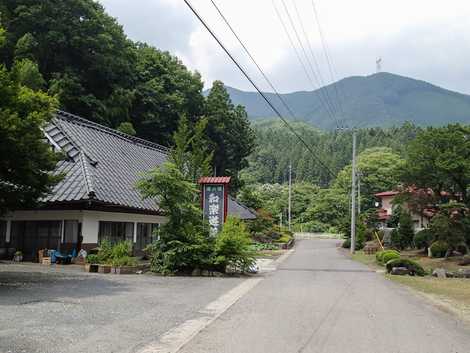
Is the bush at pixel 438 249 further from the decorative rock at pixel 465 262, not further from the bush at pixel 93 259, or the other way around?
the bush at pixel 93 259

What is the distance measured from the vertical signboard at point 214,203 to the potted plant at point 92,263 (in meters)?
4.42

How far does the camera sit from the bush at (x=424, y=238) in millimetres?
28859

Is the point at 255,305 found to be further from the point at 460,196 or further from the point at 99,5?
the point at 99,5

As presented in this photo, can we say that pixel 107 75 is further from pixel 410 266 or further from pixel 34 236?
pixel 410 266

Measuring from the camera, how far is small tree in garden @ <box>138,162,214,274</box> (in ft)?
56.6

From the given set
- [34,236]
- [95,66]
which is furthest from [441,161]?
[95,66]

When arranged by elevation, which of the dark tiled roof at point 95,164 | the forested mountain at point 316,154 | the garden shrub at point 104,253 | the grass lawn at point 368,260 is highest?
the forested mountain at point 316,154

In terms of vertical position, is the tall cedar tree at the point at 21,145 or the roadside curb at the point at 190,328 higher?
the tall cedar tree at the point at 21,145

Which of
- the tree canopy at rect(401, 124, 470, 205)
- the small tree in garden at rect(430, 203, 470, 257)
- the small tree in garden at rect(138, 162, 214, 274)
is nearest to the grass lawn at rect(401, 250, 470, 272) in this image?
the small tree in garden at rect(430, 203, 470, 257)

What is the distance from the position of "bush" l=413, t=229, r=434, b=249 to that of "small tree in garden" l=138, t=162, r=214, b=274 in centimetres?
1636

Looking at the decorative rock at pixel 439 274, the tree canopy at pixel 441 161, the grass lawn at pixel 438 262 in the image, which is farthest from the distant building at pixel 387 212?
the decorative rock at pixel 439 274

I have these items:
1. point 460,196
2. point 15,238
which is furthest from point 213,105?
point 15,238

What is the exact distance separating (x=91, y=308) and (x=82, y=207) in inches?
401

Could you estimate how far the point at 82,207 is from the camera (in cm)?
1898
